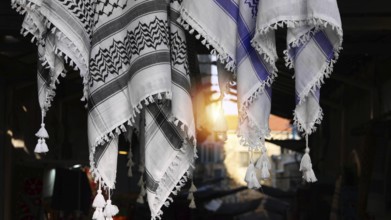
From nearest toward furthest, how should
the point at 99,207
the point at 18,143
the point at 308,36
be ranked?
the point at 308,36 → the point at 99,207 → the point at 18,143

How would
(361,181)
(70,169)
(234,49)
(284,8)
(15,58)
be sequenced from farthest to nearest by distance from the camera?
(70,169) < (361,181) < (15,58) < (234,49) < (284,8)

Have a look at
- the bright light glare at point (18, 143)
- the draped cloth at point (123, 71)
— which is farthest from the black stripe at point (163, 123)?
the bright light glare at point (18, 143)

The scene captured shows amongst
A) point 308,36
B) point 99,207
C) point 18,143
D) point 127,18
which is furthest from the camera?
point 18,143

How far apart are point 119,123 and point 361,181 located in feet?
16.2

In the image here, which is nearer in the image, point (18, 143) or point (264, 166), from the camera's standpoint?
point (264, 166)

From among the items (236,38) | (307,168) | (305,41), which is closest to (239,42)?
(236,38)

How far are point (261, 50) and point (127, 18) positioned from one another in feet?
1.65

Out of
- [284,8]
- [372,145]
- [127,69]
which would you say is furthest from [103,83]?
[372,145]

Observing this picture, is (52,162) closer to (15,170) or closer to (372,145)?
(15,170)

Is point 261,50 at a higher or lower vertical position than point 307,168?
higher

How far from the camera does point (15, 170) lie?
7.43 meters

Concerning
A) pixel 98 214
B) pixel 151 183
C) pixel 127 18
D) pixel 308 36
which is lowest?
pixel 98 214

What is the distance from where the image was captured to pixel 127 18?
2273mm

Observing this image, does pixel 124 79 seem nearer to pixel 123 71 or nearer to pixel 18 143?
pixel 123 71
